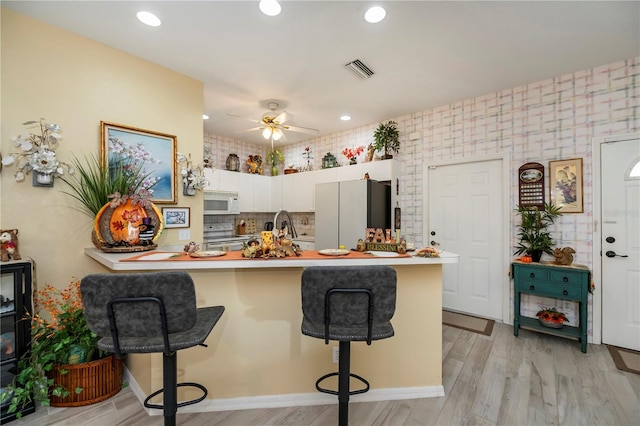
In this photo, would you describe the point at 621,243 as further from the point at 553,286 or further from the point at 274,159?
the point at 274,159

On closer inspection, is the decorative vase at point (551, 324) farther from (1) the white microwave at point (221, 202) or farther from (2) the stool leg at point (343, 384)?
(1) the white microwave at point (221, 202)

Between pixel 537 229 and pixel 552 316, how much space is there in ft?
2.95

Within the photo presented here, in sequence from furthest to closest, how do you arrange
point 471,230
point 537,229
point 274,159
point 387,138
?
point 274,159, point 387,138, point 471,230, point 537,229

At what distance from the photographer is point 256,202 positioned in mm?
5078

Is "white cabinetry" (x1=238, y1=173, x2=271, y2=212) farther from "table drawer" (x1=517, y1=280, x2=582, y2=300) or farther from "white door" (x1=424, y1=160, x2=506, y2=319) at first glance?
"table drawer" (x1=517, y1=280, x2=582, y2=300)

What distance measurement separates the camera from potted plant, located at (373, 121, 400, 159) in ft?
13.1

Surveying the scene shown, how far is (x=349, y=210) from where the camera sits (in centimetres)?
379

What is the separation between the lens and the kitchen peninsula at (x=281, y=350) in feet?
6.09

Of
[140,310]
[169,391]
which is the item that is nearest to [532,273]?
[169,391]

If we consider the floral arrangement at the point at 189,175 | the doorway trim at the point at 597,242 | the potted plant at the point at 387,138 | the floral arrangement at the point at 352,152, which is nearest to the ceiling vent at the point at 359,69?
the potted plant at the point at 387,138

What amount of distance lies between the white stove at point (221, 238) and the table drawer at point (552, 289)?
3.74 m

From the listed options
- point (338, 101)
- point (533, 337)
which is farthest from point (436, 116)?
point (533, 337)

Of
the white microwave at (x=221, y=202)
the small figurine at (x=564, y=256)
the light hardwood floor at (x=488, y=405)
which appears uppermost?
the white microwave at (x=221, y=202)

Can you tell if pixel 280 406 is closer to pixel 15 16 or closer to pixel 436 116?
pixel 15 16
